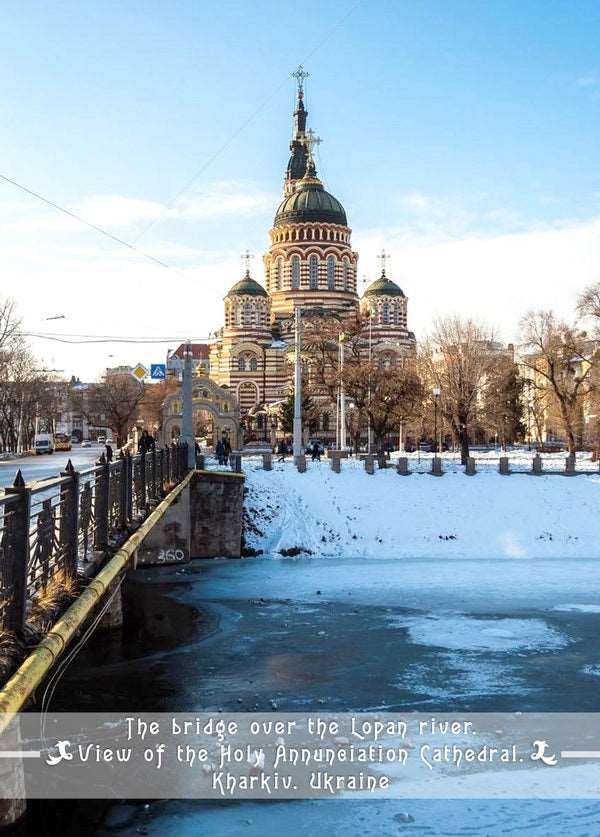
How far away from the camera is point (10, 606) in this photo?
7.48 meters

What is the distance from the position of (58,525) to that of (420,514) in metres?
25.7

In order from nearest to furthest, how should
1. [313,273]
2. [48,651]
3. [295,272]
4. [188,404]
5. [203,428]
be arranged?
1. [48,651]
2. [188,404]
3. [203,428]
4. [313,273]
5. [295,272]

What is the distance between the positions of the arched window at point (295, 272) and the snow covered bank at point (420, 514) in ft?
143

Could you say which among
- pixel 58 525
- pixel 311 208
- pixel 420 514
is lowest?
pixel 420 514

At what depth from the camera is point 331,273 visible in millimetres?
80250

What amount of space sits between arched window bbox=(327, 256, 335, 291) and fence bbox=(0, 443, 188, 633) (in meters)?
64.3

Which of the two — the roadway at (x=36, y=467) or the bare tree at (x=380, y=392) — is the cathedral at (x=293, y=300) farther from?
the bare tree at (x=380, y=392)

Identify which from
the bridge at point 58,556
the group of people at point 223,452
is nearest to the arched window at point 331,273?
the group of people at point 223,452

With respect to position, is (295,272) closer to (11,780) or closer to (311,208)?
(311,208)

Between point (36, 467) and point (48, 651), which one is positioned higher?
point (36, 467)

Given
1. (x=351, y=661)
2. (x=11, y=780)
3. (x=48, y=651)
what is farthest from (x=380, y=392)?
(x=48, y=651)

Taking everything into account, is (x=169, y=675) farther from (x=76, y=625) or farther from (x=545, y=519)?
(x=545, y=519)

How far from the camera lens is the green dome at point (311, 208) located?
8050 centimetres

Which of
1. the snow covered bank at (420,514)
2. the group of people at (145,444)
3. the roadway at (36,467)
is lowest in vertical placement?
the snow covered bank at (420,514)
